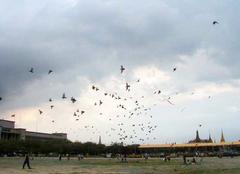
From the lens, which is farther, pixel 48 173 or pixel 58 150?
pixel 58 150

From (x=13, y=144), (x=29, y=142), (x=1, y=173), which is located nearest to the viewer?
(x=1, y=173)

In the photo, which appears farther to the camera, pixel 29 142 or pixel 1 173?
pixel 29 142

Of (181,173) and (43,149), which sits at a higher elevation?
(43,149)

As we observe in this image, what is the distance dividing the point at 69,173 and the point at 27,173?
14.7 feet

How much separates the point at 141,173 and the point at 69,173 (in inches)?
287

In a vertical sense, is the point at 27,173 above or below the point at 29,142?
below

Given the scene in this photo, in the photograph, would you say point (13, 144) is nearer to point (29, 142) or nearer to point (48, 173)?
point (29, 142)

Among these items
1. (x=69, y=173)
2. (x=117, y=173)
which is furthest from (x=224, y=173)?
(x=69, y=173)

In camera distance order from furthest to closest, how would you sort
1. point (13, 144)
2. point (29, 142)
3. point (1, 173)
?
1. point (29, 142)
2. point (13, 144)
3. point (1, 173)

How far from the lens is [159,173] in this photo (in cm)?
4634

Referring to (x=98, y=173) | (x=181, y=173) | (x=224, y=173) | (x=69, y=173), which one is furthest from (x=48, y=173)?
(x=224, y=173)

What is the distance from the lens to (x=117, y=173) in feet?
152

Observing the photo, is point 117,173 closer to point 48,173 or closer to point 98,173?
point 98,173

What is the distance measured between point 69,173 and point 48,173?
7.27 feet
